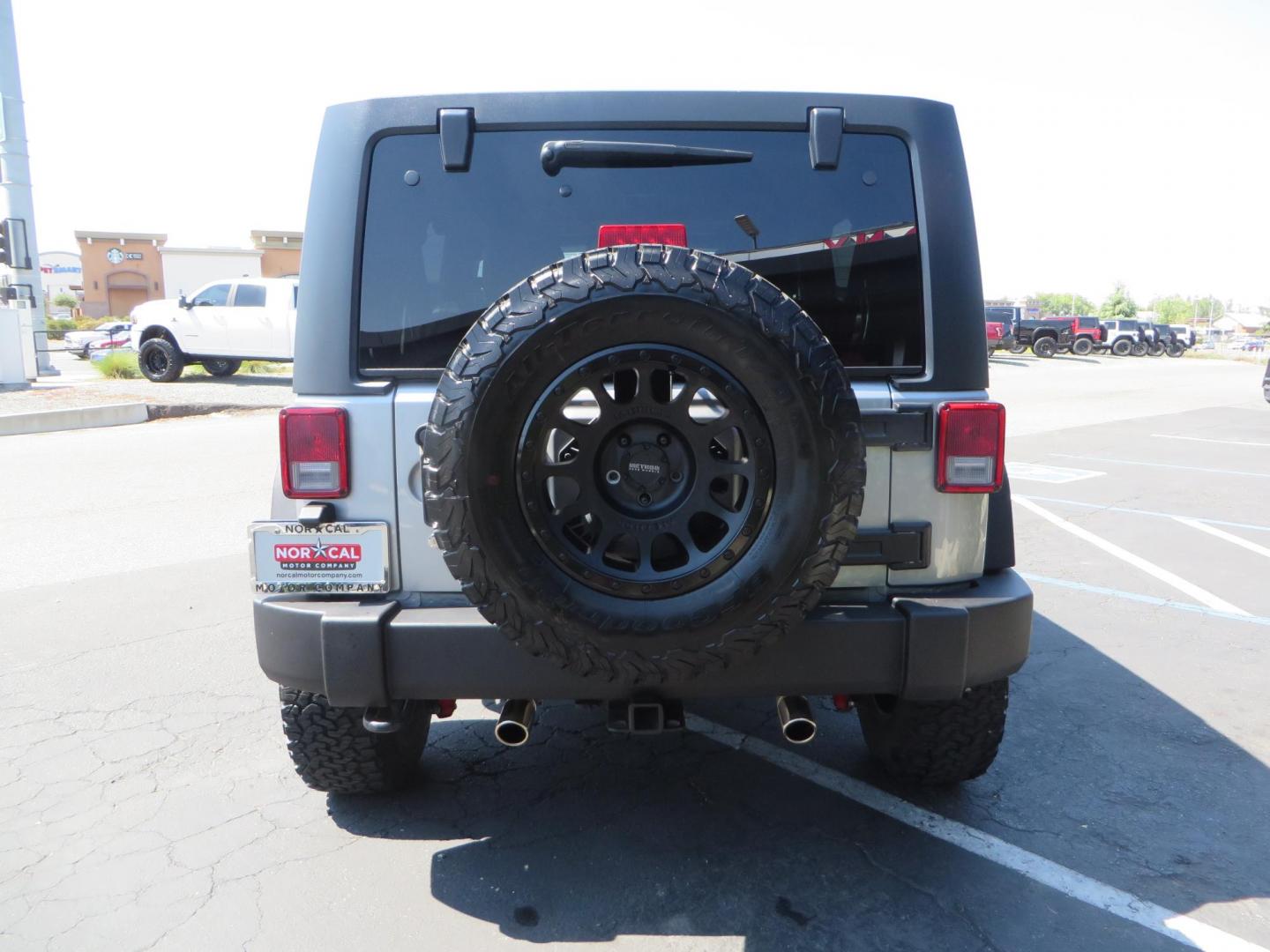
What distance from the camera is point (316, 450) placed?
2.67 m

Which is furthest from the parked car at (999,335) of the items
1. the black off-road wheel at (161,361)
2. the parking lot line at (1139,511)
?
the parking lot line at (1139,511)

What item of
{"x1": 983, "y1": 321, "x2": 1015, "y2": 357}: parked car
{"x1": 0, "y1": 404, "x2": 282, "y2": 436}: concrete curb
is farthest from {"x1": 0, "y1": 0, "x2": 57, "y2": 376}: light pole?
{"x1": 983, "y1": 321, "x2": 1015, "y2": 357}: parked car

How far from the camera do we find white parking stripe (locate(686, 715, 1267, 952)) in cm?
254

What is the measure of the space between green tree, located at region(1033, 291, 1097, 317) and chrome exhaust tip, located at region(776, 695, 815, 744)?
116871 millimetres

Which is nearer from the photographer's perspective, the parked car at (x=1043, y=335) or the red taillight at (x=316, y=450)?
the red taillight at (x=316, y=450)

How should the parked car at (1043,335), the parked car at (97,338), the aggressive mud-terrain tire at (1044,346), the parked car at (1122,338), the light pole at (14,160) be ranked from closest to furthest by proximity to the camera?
the light pole at (14,160) → the parked car at (97,338) → the aggressive mud-terrain tire at (1044,346) → the parked car at (1043,335) → the parked car at (1122,338)

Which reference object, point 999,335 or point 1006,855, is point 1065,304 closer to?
point 999,335

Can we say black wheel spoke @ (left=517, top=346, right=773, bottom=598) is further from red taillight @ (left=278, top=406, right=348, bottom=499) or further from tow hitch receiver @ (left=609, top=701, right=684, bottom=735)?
red taillight @ (left=278, top=406, right=348, bottom=499)

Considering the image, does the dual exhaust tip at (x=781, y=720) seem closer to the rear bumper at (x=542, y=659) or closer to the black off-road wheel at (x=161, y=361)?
the rear bumper at (x=542, y=659)

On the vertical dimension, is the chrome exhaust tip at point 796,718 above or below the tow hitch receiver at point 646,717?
below

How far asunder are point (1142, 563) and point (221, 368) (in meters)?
19.2

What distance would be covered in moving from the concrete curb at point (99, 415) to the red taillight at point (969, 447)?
46.2 feet

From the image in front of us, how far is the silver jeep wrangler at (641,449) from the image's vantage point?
229 centimetres

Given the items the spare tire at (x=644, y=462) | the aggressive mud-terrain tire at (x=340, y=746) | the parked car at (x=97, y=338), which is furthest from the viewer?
the parked car at (x=97, y=338)
